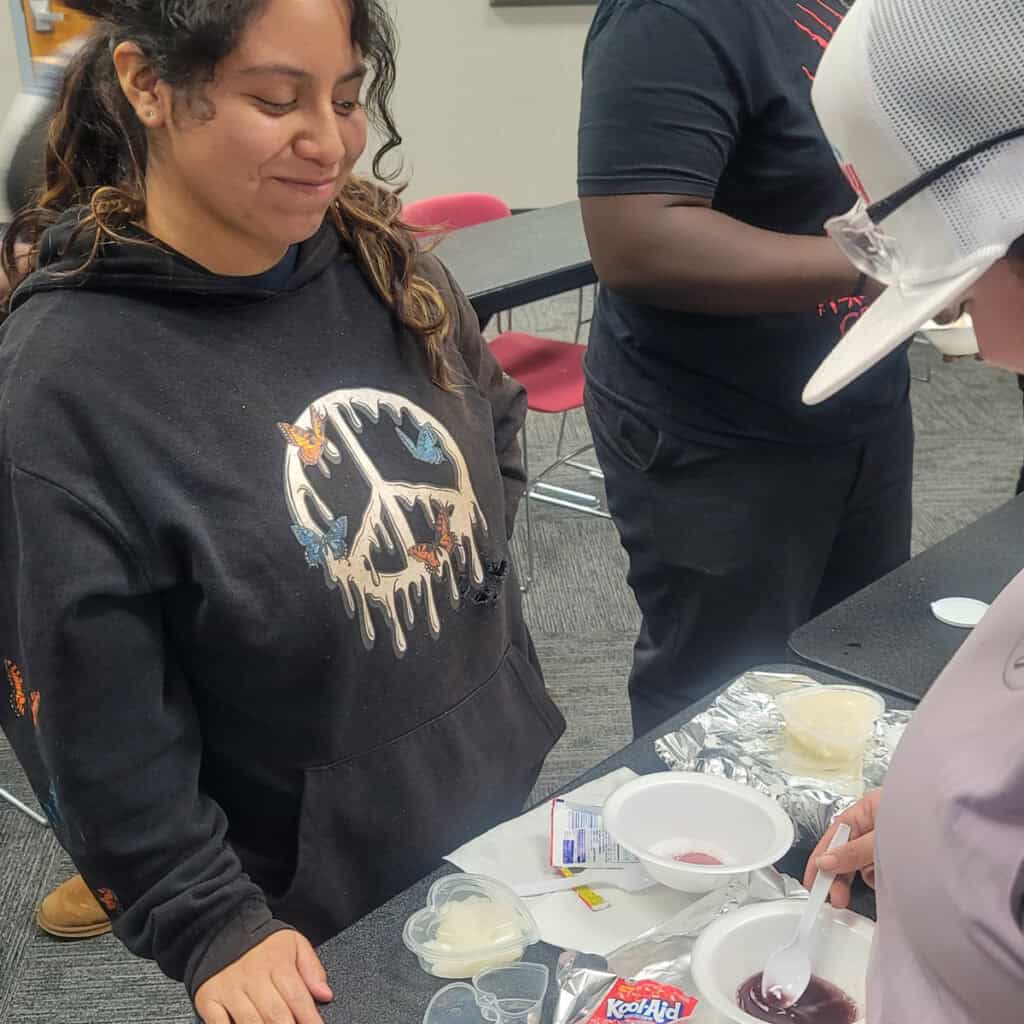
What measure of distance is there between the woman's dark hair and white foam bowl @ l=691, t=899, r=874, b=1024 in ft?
1.80

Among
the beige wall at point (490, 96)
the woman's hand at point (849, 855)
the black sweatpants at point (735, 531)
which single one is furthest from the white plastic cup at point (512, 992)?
the beige wall at point (490, 96)

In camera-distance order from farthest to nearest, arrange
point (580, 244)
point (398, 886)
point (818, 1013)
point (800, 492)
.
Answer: point (580, 244) → point (800, 492) → point (398, 886) → point (818, 1013)

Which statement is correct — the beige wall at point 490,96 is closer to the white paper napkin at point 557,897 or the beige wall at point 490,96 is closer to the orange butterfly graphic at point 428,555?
the orange butterfly graphic at point 428,555

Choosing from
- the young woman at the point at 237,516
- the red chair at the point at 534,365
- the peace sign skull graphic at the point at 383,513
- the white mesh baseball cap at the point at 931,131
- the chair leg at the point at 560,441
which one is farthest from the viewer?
the chair leg at the point at 560,441

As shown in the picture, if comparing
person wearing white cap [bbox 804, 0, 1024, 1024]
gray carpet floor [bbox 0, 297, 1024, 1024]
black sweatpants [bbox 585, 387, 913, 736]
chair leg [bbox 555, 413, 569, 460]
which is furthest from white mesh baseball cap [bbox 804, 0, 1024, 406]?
chair leg [bbox 555, 413, 569, 460]

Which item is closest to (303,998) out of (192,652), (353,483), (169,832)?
(169,832)

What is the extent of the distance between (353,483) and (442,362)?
0.17 m

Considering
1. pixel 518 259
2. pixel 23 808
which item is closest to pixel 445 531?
pixel 23 808

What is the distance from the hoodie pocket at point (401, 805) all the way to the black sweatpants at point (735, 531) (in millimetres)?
428

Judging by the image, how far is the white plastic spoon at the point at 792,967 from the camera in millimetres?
824

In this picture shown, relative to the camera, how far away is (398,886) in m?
1.11

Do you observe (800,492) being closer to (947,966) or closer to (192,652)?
(192,652)

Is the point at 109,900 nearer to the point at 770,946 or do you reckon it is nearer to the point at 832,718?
the point at 770,946

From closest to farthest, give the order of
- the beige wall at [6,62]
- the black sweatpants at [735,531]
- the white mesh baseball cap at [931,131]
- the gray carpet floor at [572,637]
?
the white mesh baseball cap at [931,131] < the black sweatpants at [735,531] < the gray carpet floor at [572,637] < the beige wall at [6,62]
